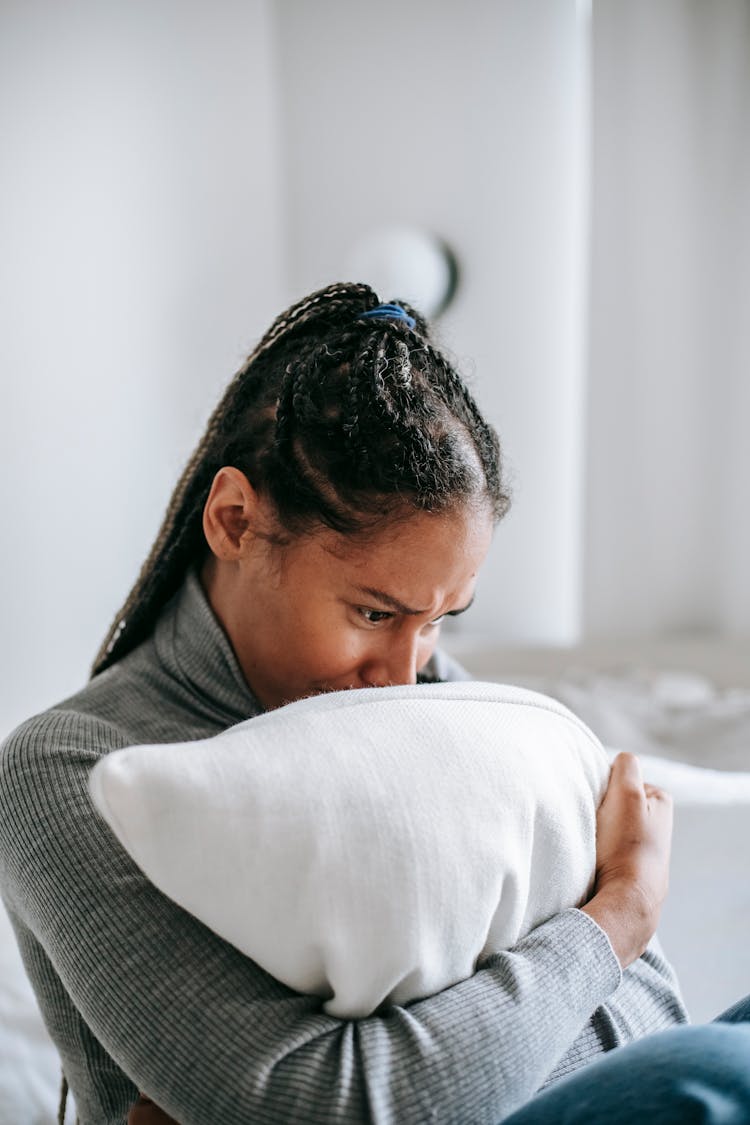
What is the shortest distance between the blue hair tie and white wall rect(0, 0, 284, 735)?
99cm

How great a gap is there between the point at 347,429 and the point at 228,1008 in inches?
16.5

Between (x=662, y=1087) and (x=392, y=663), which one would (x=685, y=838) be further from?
(x=662, y=1087)

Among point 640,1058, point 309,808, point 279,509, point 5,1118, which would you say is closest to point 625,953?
point 640,1058

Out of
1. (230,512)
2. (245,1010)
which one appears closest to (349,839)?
(245,1010)

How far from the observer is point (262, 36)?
2387mm

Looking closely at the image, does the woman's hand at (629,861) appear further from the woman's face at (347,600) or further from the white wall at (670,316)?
the white wall at (670,316)

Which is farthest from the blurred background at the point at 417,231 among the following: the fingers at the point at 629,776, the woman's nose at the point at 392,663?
the fingers at the point at 629,776

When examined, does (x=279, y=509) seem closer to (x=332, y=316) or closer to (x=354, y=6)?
(x=332, y=316)

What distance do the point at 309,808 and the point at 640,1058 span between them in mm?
228

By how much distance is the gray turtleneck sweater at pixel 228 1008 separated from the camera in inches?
22.5

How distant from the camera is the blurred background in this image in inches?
71.6

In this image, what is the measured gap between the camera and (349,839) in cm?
59

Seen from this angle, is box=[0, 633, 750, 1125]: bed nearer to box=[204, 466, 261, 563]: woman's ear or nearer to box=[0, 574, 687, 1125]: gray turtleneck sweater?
box=[0, 574, 687, 1125]: gray turtleneck sweater


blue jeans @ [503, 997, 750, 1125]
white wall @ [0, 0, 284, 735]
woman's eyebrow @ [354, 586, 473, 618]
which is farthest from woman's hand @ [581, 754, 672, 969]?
white wall @ [0, 0, 284, 735]
